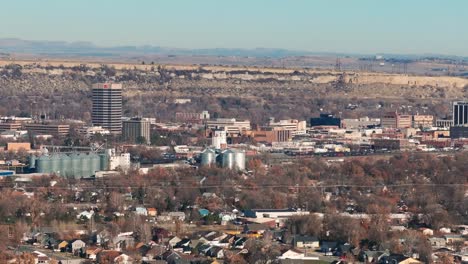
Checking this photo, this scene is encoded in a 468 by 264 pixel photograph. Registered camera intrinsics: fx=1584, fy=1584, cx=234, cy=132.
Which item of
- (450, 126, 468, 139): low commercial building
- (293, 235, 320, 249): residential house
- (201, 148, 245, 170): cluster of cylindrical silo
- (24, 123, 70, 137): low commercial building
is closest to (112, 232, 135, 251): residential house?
(293, 235, 320, 249): residential house

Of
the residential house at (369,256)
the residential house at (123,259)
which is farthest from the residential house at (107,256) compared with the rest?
the residential house at (369,256)

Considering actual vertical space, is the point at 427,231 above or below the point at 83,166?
above

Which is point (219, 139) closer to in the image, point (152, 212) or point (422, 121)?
point (422, 121)

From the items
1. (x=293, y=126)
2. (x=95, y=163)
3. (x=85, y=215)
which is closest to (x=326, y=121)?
(x=293, y=126)

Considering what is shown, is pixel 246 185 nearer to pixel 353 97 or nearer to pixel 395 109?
pixel 395 109

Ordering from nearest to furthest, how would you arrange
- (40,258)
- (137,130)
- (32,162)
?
(40,258)
(32,162)
(137,130)

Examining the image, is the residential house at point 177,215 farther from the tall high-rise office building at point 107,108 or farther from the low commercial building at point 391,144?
the tall high-rise office building at point 107,108
